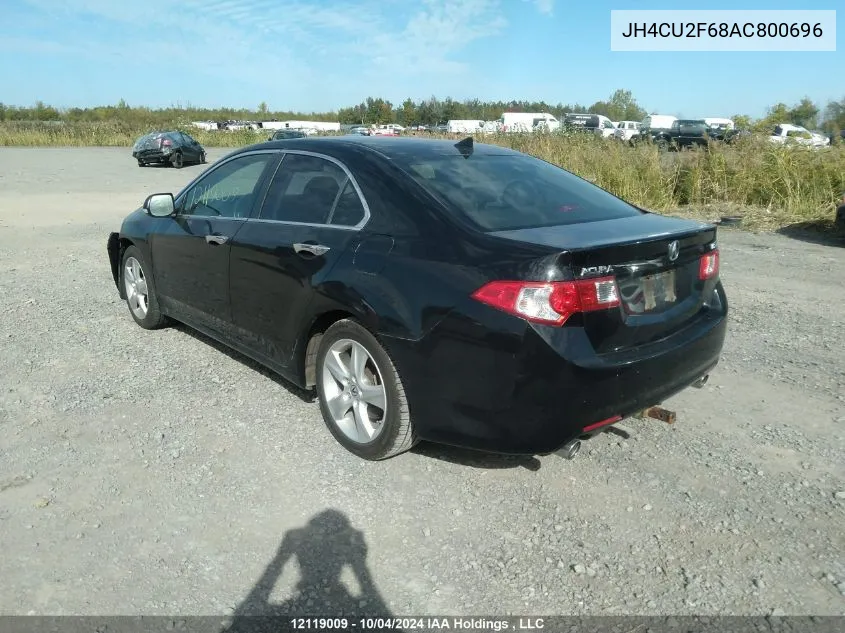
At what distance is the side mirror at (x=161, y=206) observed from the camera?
496cm

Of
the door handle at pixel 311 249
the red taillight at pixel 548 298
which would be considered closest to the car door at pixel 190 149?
the door handle at pixel 311 249

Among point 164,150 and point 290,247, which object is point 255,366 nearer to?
point 290,247

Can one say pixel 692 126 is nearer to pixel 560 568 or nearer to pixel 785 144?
pixel 785 144

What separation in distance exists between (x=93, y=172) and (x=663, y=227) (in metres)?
24.3

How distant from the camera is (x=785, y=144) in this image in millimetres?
12875

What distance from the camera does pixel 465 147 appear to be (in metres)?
4.07

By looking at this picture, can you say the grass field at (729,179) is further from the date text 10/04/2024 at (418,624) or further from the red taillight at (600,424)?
the date text 10/04/2024 at (418,624)

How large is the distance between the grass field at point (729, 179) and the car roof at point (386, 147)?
8709 millimetres

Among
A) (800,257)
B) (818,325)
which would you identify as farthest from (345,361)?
(800,257)

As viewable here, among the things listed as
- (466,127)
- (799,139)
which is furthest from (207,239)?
(466,127)

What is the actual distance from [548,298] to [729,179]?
1196cm

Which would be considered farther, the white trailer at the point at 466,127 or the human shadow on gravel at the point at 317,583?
the white trailer at the point at 466,127

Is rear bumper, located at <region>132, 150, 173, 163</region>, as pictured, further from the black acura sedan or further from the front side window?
the black acura sedan

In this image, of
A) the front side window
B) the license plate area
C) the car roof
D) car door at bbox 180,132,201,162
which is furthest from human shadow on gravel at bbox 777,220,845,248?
car door at bbox 180,132,201,162
